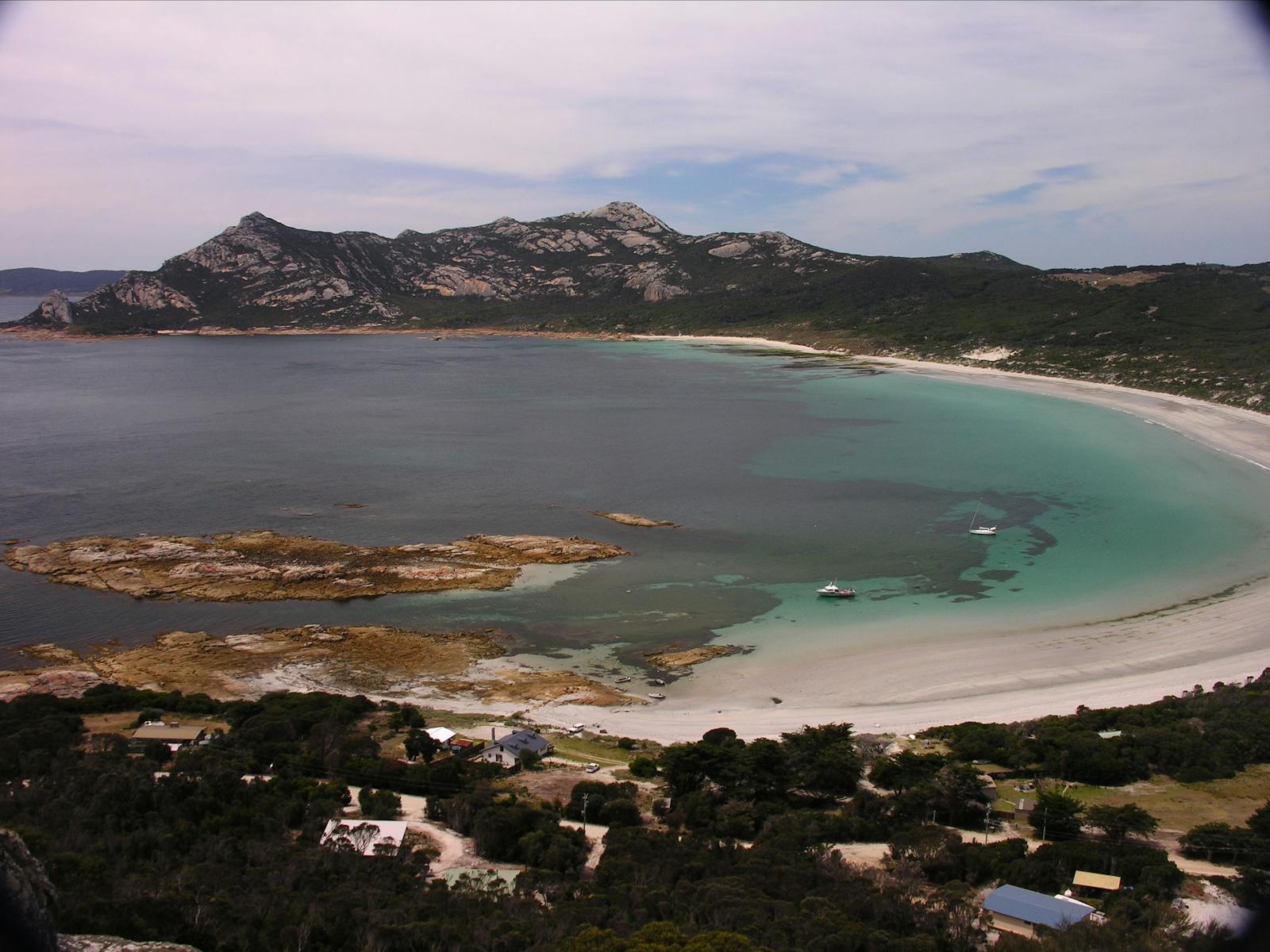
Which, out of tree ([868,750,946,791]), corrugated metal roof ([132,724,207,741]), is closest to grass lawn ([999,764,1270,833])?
tree ([868,750,946,791])

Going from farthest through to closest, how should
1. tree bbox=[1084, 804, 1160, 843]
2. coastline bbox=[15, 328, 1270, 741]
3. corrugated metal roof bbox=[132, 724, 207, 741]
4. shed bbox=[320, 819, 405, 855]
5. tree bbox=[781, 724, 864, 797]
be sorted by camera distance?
coastline bbox=[15, 328, 1270, 741], corrugated metal roof bbox=[132, 724, 207, 741], tree bbox=[781, 724, 864, 797], tree bbox=[1084, 804, 1160, 843], shed bbox=[320, 819, 405, 855]

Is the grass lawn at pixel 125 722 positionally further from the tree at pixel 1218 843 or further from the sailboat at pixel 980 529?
the sailboat at pixel 980 529

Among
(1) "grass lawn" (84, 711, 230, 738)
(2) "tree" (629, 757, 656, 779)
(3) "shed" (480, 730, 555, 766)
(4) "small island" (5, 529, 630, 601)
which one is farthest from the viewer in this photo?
(4) "small island" (5, 529, 630, 601)

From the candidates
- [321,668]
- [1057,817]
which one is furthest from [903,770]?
[321,668]

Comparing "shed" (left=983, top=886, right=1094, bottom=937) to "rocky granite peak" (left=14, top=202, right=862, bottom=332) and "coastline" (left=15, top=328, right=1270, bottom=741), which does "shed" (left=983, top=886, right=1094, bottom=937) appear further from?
"rocky granite peak" (left=14, top=202, right=862, bottom=332)

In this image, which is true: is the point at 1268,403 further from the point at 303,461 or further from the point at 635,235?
the point at 635,235

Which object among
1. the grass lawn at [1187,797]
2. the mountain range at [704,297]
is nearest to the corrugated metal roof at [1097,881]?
the grass lawn at [1187,797]

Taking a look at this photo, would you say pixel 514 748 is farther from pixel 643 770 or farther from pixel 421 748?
pixel 643 770

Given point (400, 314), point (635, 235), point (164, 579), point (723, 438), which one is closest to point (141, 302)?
point (400, 314)
